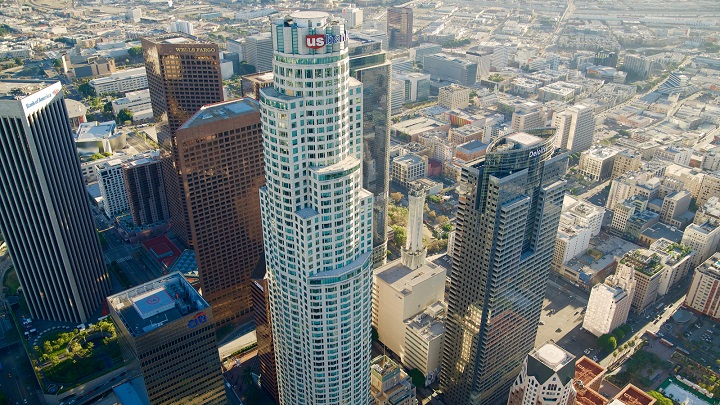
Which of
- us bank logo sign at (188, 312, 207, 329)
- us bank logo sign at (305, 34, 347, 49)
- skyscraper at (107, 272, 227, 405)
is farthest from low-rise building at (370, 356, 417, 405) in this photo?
us bank logo sign at (305, 34, 347, 49)

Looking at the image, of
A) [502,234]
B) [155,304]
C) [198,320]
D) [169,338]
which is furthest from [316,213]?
[502,234]

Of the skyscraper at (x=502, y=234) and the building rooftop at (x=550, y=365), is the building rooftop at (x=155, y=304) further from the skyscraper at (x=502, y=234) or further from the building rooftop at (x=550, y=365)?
the building rooftop at (x=550, y=365)

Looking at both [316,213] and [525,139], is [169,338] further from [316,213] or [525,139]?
[525,139]

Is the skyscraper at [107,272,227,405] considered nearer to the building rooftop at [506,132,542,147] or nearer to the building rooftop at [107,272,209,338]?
the building rooftop at [107,272,209,338]

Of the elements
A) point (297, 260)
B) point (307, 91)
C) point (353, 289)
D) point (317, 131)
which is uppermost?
point (307, 91)

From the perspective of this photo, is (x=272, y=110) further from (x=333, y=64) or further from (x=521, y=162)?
(x=521, y=162)

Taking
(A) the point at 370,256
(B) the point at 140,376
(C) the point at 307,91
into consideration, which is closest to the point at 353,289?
(A) the point at 370,256
